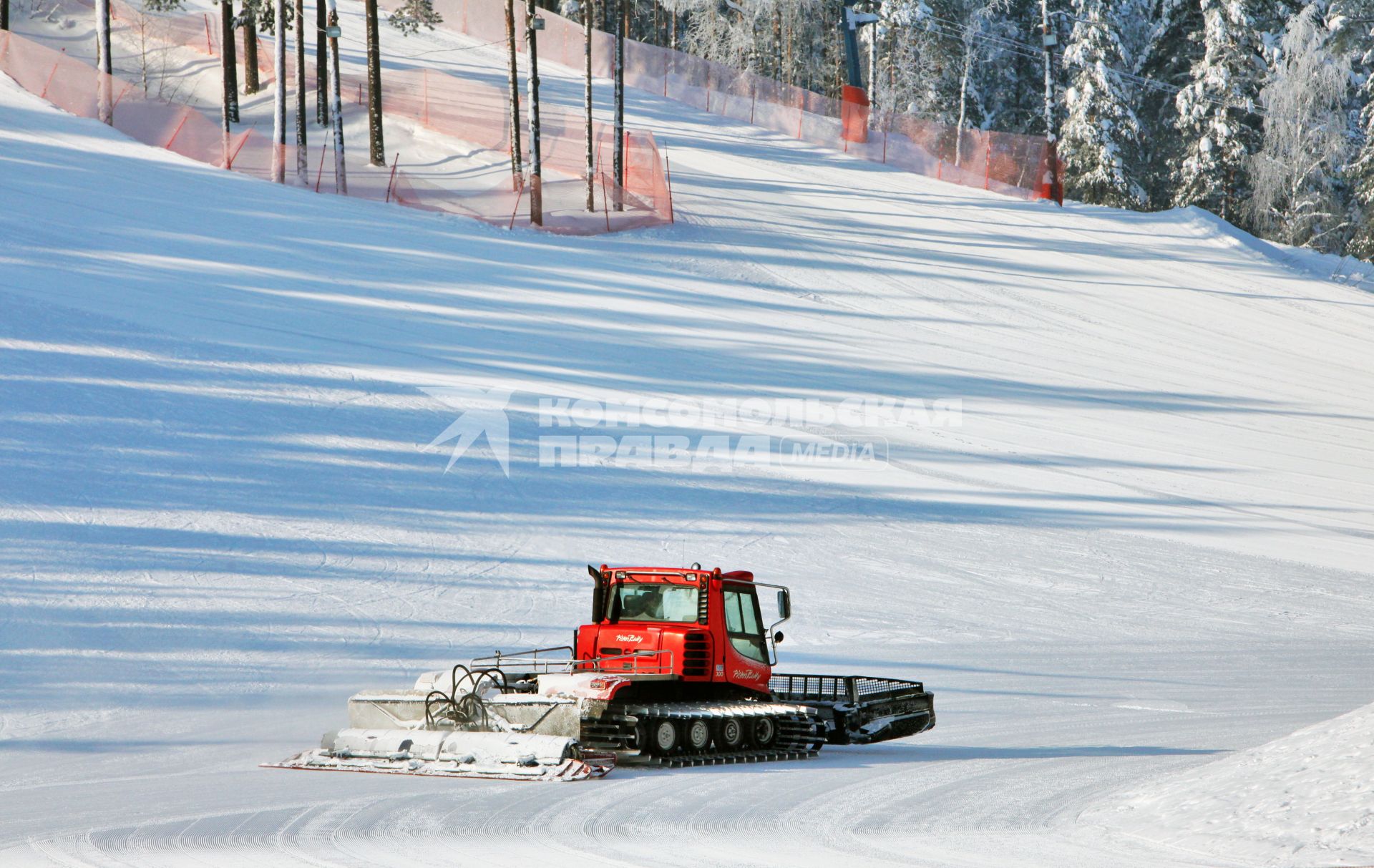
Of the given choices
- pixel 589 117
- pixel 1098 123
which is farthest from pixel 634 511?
pixel 1098 123

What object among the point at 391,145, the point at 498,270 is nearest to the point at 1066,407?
the point at 498,270

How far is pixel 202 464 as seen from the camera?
1930cm

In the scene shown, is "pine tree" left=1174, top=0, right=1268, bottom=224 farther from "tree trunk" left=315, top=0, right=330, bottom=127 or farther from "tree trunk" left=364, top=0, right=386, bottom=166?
"tree trunk" left=315, top=0, right=330, bottom=127

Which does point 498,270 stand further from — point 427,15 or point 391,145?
point 427,15

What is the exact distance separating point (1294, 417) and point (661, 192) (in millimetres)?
19025

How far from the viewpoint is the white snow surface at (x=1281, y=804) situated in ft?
24.1

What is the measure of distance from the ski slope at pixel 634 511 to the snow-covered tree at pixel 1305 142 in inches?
617

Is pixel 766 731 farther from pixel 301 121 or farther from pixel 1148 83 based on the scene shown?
pixel 1148 83

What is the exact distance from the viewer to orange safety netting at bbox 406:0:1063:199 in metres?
46.4

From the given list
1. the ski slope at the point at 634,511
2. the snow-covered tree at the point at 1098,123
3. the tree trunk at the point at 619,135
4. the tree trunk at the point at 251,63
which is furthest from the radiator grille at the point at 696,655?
the snow-covered tree at the point at 1098,123

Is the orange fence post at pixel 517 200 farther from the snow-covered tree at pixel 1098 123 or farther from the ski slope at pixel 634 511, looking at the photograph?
the snow-covered tree at pixel 1098 123

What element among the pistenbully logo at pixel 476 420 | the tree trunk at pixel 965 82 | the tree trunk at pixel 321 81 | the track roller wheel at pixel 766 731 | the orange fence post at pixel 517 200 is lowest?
the track roller wheel at pixel 766 731

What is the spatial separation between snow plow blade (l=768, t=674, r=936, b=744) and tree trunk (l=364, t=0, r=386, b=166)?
102 feet

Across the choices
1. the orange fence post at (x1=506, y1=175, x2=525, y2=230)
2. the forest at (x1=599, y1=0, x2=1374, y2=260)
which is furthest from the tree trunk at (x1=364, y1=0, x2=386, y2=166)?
the forest at (x1=599, y1=0, x2=1374, y2=260)
